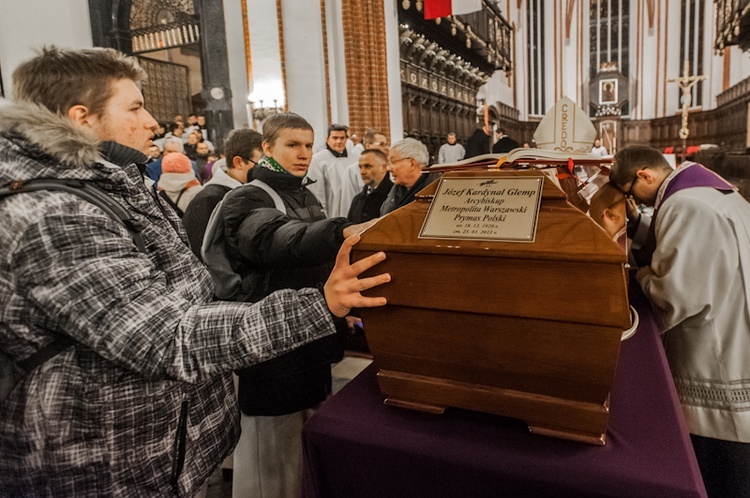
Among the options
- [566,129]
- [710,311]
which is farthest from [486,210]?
[566,129]

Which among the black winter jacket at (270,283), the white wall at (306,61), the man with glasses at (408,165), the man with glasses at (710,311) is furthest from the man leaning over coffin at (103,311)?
the white wall at (306,61)

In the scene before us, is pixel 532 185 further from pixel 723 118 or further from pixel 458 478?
pixel 723 118

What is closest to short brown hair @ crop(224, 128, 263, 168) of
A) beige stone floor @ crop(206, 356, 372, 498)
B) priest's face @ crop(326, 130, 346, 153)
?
beige stone floor @ crop(206, 356, 372, 498)

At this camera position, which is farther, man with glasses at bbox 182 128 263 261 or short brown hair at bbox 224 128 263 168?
short brown hair at bbox 224 128 263 168

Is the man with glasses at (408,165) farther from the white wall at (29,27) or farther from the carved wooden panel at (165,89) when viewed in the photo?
the carved wooden panel at (165,89)

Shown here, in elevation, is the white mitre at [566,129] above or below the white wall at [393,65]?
below

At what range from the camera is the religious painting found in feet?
71.0

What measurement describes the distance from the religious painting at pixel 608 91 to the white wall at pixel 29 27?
21.1 metres

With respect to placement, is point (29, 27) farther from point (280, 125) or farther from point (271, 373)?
point (271, 373)

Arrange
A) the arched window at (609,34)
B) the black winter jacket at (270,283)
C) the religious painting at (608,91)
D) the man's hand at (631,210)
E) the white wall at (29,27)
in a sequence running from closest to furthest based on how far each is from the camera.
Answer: the black winter jacket at (270,283), the man's hand at (631,210), the white wall at (29,27), the religious painting at (608,91), the arched window at (609,34)

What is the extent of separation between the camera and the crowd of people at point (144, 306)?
2.82 ft

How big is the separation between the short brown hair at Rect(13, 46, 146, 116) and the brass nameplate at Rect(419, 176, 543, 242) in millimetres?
749

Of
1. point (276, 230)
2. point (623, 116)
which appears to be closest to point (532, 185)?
point (276, 230)

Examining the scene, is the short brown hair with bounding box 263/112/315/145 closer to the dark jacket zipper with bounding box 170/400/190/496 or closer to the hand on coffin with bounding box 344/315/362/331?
the hand on coffin with bounding box 344/315/362/331
